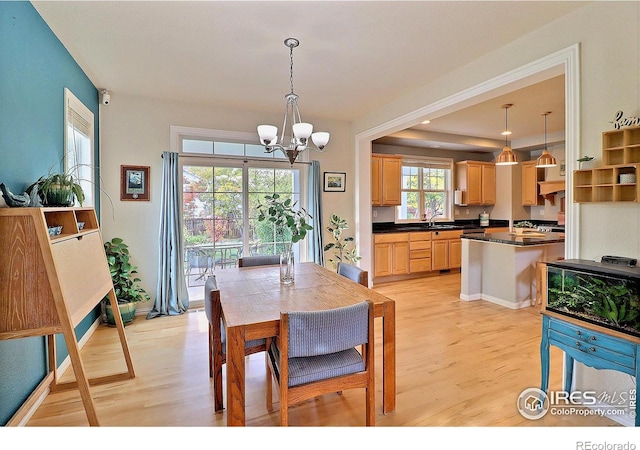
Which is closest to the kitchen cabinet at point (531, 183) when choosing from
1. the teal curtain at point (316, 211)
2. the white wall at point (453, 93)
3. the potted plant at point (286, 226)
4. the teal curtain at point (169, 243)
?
the white wall at point (453, 93)

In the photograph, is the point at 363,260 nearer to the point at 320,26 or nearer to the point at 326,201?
the point at 326,201

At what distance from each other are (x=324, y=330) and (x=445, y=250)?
4.96m

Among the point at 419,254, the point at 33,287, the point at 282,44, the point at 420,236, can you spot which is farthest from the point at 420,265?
the point at 33,287

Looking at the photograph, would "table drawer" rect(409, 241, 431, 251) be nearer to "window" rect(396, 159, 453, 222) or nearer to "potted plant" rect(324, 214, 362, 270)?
"window" rect(396, 159, 453, 222)

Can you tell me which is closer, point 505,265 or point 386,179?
point 505,265

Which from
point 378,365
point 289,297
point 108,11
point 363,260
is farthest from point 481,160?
point 108,11

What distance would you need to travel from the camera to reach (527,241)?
3.87m

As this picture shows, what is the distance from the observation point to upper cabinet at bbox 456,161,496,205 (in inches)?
253

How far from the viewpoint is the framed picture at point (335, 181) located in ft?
15.4

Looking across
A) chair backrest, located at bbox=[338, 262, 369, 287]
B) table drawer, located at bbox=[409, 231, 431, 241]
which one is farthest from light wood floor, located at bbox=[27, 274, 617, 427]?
table drawer, located at bbox=[409, 231, 431, 241]

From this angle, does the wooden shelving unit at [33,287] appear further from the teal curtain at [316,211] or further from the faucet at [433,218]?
the faucet at [433,218]

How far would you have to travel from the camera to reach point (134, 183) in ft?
12.2

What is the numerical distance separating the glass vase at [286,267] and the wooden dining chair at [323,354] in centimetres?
60

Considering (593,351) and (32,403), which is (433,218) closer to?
(593,351)
